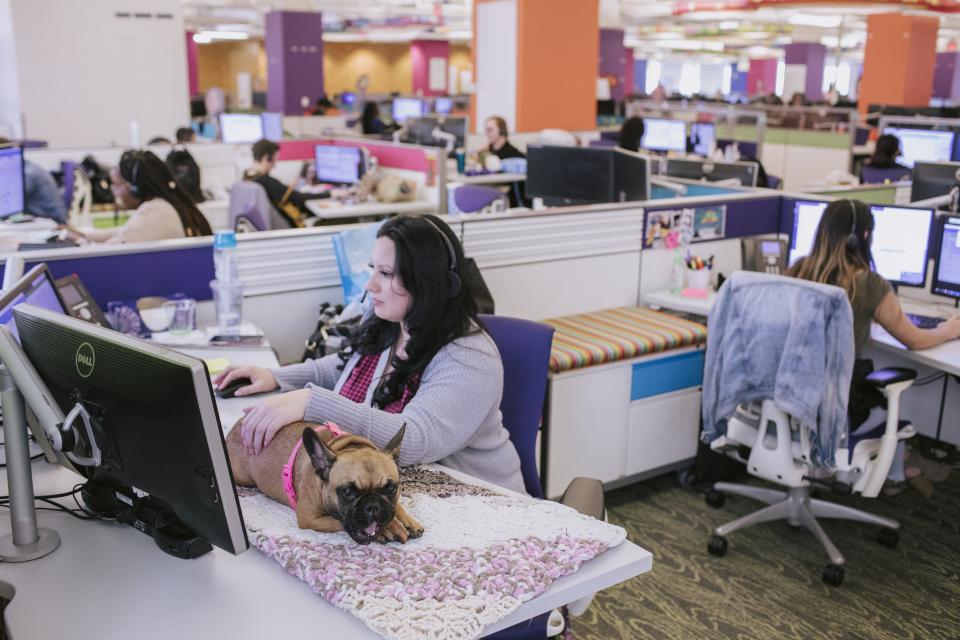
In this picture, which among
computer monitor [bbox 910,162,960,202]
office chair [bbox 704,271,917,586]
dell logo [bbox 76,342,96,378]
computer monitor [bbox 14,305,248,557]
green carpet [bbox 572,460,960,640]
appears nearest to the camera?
computer monitor [bbox 14,305,248,557]

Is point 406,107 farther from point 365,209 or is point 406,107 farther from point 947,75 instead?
point 947,75

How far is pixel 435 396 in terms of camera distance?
183 cm

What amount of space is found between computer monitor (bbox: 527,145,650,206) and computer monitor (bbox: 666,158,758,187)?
2.74 feet

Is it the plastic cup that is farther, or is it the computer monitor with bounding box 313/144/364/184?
the computer monitor with bounding box 313/144/364/184

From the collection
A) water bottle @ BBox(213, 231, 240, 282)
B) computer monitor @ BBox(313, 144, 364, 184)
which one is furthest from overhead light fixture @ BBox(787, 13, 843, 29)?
water bottle @ BBox(213, 231, 240, 282)

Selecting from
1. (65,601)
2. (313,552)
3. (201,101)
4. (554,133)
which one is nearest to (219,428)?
(313,552)

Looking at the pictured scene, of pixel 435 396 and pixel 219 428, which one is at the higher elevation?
pixel 219 428

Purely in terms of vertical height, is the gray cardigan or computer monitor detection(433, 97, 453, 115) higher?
computer monitor detection(433, 97, 453, 115)

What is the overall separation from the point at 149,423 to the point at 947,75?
27.5 metres

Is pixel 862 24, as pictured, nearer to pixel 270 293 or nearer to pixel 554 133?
pixel 554 133

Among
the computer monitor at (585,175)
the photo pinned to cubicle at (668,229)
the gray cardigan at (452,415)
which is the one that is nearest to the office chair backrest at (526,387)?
the gray cardigan at (452,415)

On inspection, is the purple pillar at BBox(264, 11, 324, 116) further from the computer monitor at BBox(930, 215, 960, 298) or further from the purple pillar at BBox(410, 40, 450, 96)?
the computer monitor at BBox(930, 215, 960, 298)

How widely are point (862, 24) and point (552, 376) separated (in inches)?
681

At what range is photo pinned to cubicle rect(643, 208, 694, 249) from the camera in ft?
12.5
